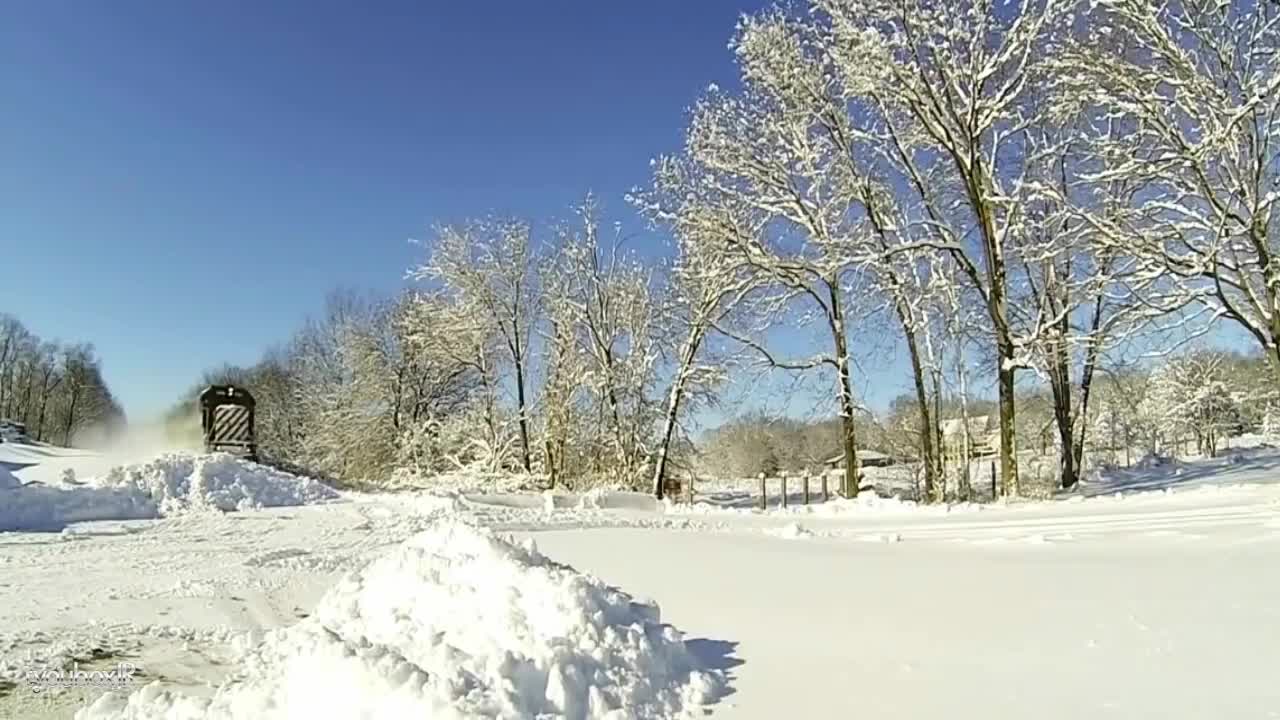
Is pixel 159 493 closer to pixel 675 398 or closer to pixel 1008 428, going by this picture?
pixel 675 398

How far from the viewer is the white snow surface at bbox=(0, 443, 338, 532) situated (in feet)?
33.4

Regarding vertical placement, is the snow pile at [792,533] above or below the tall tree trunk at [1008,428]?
below

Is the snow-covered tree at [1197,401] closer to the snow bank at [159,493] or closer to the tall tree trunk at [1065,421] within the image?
the tall tree trunk at [1065,421]

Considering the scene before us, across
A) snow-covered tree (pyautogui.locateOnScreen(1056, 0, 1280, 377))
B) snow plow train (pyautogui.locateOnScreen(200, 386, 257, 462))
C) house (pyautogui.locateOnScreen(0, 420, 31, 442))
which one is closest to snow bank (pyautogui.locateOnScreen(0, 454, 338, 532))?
snow plow train (pyautogui.locateOnScreen(200, 386, 257, 462))

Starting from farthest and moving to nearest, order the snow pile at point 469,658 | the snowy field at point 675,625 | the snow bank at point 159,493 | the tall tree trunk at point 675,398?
the tall tree trunk at point 675,398 → the snow bank at point 159,493 → the snowy field at point 675,625 → the snow pile at point 469,658

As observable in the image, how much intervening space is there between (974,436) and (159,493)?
65.3ft

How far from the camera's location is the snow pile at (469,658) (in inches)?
114

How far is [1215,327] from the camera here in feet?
36.4

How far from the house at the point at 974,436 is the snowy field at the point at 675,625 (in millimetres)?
10997

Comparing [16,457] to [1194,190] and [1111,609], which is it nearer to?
[1111,609]

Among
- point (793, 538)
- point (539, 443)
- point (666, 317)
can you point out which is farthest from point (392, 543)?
point (539, 443)

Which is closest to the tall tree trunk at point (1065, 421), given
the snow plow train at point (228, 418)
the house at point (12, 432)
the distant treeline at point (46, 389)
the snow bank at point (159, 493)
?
the snow bank at point (159, 493)

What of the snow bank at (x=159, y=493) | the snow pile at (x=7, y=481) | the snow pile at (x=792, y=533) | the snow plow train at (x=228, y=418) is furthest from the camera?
the snow plow train at (x=228, y=418)

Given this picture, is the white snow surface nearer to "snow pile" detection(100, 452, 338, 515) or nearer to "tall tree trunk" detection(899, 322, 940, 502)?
"snow pile" detection(100, 452, 338, 515)
